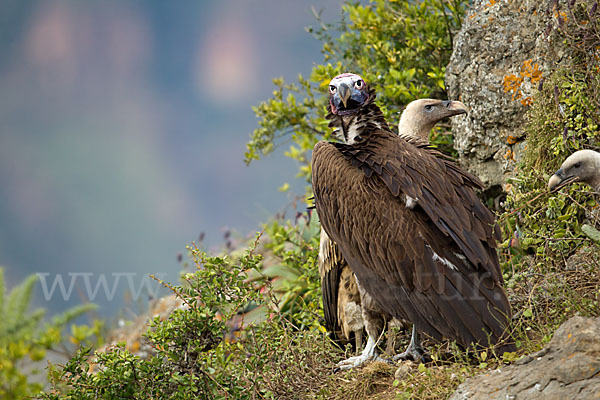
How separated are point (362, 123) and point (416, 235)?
3.11ft

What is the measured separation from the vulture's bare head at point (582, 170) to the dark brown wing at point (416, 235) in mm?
565

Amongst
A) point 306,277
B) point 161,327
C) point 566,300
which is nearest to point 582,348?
point 566,300

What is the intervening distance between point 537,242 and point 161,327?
2791mm

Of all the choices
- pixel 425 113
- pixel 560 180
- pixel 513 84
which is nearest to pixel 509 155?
pixel 513 84

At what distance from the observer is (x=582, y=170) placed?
4152 millimetres

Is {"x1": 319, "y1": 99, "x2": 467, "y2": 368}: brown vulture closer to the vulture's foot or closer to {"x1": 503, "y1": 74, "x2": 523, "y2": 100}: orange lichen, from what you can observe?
the vulture's foot

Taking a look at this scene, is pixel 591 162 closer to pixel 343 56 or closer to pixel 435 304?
pixel 435 304

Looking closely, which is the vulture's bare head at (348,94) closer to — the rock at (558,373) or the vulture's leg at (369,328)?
the vulture's leg at (369,328)

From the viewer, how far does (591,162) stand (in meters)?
4.12

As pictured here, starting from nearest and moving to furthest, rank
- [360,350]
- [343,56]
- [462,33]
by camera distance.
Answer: [360,350] < [462,33] < [343,56]

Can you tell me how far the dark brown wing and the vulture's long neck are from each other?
0.13 metres

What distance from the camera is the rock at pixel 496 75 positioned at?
17.7 feet

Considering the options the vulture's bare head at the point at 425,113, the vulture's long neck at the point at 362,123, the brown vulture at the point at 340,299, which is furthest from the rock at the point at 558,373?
the vulture's bare head at the point at 425,113

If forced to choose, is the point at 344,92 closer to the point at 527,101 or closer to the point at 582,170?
the point at 582,170
